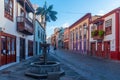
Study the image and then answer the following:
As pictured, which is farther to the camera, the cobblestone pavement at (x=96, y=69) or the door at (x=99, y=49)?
the door at (x=99, y=49)

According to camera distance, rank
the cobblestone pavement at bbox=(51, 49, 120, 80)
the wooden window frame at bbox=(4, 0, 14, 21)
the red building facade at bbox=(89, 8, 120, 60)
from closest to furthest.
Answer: the cobblestone pavement at bbox=(51, 49, 120, 80), the wooden window frame at bbox=(4, 0, 14, 21), the red building facade at bbox=(89, 8, 120, 60)

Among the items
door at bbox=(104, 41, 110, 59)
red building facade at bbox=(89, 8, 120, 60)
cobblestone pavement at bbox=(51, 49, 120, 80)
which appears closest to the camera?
cobblestone pavement at bbox=(51, 49, 120, 80)

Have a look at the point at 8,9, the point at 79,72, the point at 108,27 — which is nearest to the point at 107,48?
the point at 108,27

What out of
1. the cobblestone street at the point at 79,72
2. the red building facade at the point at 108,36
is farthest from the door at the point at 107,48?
the cobblestone street at the point at 79,72

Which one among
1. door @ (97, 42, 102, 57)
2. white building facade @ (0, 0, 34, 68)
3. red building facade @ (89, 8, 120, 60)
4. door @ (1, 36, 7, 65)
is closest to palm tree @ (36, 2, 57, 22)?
red building facade @ (89, 8, 120, 60)

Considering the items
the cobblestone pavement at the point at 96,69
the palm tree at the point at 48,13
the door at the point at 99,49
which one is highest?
the palm tree at the point at 48,13

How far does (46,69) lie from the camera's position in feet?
43.1

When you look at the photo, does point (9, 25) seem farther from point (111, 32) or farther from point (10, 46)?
point (111, 32)

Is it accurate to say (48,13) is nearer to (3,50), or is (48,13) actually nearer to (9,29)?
(9,29)

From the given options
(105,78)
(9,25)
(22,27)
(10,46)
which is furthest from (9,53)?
(105,78)

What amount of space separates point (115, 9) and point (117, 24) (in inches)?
76.1

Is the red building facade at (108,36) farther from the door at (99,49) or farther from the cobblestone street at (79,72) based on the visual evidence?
the cobblestone street at (79,72)

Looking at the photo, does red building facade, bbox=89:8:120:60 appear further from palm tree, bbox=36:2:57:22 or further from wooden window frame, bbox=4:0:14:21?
palm tree, bbox=36:2:57:22

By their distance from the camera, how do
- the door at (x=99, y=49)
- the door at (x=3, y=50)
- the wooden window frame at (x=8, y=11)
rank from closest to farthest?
the door at (x=3, y=50)
the wooden window frame at (x=8, y=11)
the door at (x=99, y=49)
